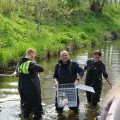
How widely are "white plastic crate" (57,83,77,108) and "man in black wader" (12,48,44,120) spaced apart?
23.7 inches

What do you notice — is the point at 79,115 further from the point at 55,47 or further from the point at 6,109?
the point at 55,47

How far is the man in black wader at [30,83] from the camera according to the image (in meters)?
7.89

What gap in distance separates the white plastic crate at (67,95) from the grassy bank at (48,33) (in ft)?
23.0

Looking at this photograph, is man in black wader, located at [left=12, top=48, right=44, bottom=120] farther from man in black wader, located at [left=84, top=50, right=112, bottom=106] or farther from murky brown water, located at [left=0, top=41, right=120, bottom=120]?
man in black wader, located at [left=84, top=50, right=112, bottom=106]

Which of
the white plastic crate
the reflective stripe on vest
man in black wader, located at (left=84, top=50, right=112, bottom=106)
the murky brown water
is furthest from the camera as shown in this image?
man in black wader, located at (left=84, top=50, right=112, bottom=106)

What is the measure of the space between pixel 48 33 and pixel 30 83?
55.3ft

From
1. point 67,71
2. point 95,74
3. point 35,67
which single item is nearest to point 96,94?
point 95,74

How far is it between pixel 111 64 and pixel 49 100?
8405 mm

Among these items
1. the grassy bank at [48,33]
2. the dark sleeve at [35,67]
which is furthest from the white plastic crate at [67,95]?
the grassy bank at [48,33]

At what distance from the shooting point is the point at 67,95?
333 inches

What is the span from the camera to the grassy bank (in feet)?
59.9

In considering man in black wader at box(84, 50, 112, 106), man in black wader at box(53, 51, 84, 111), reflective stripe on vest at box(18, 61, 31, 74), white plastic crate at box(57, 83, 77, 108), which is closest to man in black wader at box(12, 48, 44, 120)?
reflective stripe on vest at box(18, 61, 31, 74)

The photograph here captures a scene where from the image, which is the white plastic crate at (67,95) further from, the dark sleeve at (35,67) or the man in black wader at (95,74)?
the man in black wader at (95,74)

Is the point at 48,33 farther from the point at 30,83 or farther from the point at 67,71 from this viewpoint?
the point at 30,83
